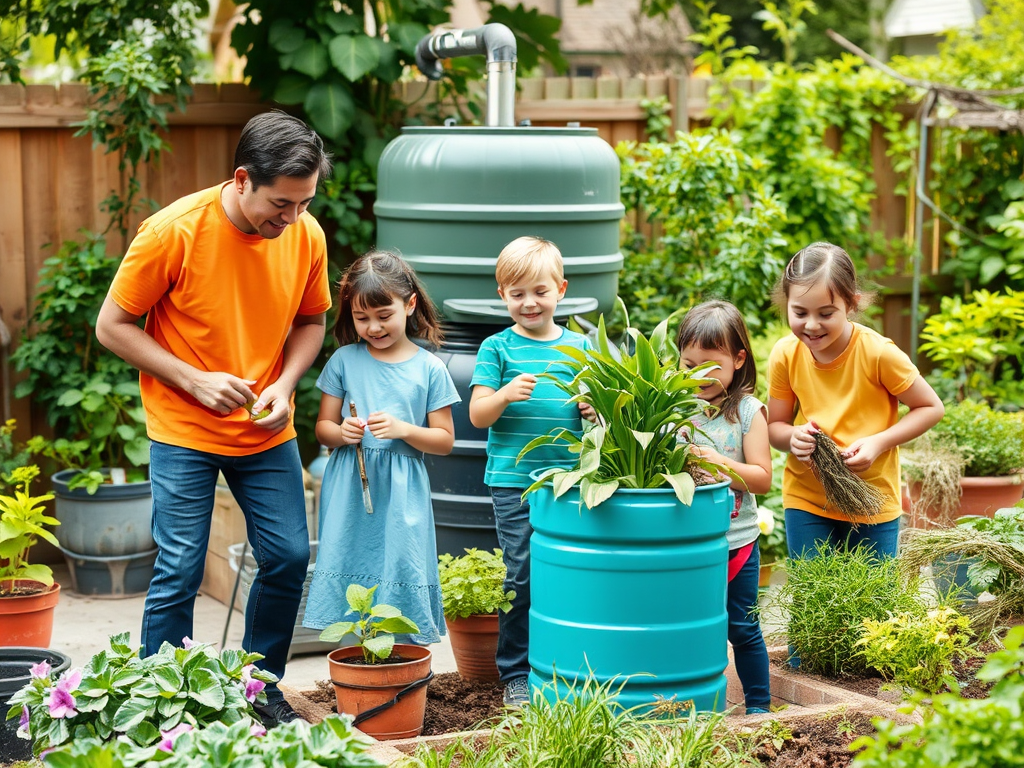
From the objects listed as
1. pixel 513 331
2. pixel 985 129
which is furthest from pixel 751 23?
pixel 513 331

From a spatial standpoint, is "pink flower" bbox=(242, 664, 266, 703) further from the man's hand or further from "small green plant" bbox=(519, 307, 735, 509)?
"small green plant" bbox=(519, 307, 735, 509)

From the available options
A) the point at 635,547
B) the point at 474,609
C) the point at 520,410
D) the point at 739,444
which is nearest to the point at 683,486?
the point at 635,547

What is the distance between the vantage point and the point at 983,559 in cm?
350

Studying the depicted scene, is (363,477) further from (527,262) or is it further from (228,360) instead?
(527,262)

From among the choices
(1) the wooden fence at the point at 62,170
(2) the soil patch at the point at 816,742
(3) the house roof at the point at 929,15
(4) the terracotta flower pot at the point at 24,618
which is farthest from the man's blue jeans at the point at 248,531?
(3) the house roof at the point at 929,15

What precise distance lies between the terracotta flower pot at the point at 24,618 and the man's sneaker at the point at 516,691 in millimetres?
1551

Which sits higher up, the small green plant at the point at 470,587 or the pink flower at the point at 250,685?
the pink flower at the point at 250,685

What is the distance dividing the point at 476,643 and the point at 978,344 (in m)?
3.78

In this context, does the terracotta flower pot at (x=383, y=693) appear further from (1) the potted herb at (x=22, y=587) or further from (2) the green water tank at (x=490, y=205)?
(2) the green water tank at (x=490, y=205)

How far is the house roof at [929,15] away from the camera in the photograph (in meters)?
17.2

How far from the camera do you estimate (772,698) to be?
330 centimetres

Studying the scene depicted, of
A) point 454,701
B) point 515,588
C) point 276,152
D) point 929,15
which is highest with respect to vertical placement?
point 929,15

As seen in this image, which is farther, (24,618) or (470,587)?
(24,618)

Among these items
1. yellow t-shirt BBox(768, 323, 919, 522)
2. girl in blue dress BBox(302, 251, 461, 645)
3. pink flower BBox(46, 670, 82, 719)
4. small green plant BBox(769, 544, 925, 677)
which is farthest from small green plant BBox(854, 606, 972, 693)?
pink flower BBox(46, 670, 82, 719)
